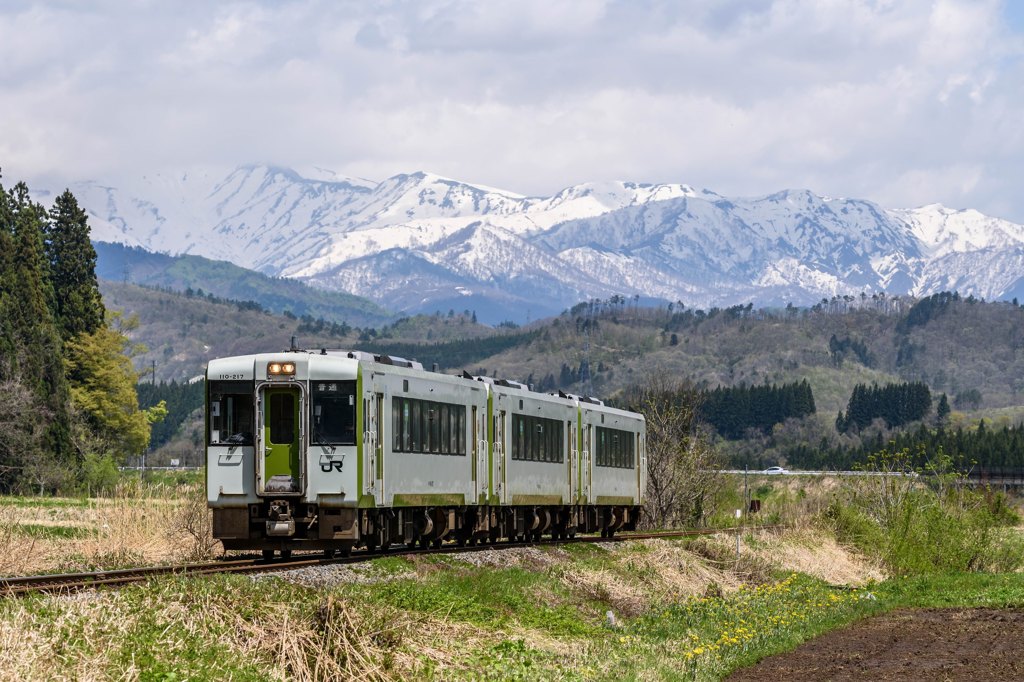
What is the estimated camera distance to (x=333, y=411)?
26.7 m

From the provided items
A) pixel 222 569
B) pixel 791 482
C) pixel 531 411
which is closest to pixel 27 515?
pixel 531 411

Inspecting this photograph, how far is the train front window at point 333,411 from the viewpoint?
26562 millimetres

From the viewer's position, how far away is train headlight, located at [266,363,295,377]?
2686 cm

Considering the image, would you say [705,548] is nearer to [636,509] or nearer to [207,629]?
[636,509]

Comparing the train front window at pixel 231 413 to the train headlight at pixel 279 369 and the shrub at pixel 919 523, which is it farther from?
the shrub at pixel 919 523

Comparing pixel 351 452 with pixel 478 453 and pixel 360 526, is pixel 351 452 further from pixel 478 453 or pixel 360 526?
pixel 478 453

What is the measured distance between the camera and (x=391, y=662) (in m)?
17.6

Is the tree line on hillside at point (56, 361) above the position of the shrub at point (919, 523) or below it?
above

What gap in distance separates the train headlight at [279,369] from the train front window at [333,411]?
0.48 meters

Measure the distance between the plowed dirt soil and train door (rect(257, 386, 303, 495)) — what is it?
A: 8.18 m

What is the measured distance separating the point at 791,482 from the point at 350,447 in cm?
13330

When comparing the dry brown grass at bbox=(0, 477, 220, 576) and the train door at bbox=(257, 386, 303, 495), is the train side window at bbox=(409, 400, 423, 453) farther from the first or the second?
the dry brown grass at bbox=(0, 477, 220, 576)

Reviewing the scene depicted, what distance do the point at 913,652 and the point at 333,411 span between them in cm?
1028

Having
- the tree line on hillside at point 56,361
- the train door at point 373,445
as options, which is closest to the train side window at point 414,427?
the train door at point 373,445
